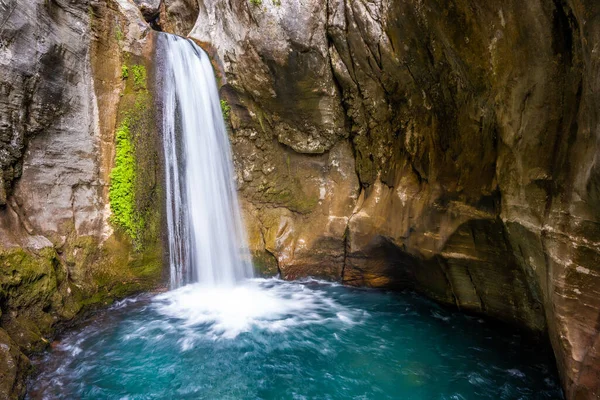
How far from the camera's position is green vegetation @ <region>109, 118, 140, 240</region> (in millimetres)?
6961

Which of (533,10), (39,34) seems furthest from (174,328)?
(533,10)

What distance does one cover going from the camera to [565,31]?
359 cm

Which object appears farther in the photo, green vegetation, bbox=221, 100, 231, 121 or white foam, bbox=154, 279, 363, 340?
green vegetation, bbox=221, 100, 231, 121

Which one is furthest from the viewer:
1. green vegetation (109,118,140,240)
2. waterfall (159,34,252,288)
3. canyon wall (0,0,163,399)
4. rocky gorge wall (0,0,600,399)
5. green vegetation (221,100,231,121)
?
green vegetation (221,100,231,121)

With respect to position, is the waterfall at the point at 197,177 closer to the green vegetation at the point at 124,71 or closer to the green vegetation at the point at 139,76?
the green vegetation at the point at 139,76

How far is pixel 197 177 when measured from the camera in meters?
7.86

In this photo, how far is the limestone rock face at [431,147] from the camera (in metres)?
3.65

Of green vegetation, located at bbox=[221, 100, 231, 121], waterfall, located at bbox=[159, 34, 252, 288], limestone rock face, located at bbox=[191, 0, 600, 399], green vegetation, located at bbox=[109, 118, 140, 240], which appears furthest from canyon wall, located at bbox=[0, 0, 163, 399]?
limestone rock face, located at bbox=[191, 0, 600, 399]

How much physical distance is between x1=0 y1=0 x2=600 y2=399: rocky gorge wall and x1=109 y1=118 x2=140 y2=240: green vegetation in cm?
4

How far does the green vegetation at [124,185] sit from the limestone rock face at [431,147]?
235cm

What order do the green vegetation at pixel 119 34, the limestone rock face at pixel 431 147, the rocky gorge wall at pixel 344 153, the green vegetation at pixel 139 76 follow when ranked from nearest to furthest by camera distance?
the limestone rock face at pixel 431 147, the rocky gorge wall at pixel 344 153, the green vegetation at pixel 119 34, the green vegetation at pixel 139 76

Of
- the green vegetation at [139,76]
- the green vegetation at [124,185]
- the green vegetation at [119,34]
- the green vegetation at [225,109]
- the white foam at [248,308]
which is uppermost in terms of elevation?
the green vegetation at [119,34]

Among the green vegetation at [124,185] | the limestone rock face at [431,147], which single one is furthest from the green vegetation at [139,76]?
the limestone rock face at [431,147]

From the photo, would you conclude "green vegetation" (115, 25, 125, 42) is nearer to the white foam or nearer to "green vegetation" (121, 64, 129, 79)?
"green vegetation" (121, 64, 129, 79)
